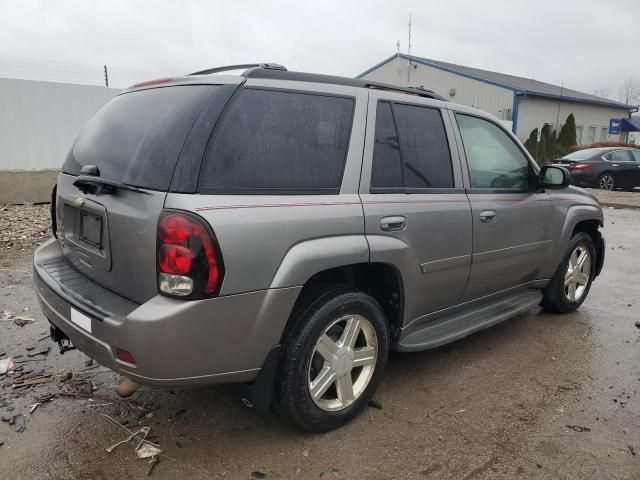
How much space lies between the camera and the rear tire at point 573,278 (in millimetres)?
4582

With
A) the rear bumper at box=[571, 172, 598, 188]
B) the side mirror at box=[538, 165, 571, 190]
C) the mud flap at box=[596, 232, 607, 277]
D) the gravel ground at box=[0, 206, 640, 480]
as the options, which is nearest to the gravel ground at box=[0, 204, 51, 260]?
the gravel ground at box=[0, 206, 640, 480]

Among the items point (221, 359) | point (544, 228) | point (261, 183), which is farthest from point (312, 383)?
point (544, 228)

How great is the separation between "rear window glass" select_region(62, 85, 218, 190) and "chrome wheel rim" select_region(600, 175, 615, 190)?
622 inches

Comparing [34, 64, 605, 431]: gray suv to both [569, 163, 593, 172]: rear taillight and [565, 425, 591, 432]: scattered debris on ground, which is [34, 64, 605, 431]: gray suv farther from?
[569, 163, 593, 172]: rear taillight

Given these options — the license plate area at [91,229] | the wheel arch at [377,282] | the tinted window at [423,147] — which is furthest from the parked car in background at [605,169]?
the license plate area at [91,229]

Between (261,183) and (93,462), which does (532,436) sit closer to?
(261,183)

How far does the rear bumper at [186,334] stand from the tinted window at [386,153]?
0.91 meters

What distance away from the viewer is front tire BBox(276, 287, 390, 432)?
2.57 m

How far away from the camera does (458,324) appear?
349cm

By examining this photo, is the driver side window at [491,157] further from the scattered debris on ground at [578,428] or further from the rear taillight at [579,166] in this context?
the rear taillight at [579,166]

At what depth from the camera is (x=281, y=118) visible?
8.55 ft

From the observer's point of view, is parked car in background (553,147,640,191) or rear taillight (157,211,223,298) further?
parked car in background (553,147,640,191)

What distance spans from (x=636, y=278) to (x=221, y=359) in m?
5.78

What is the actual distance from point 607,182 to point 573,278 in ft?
41.5
